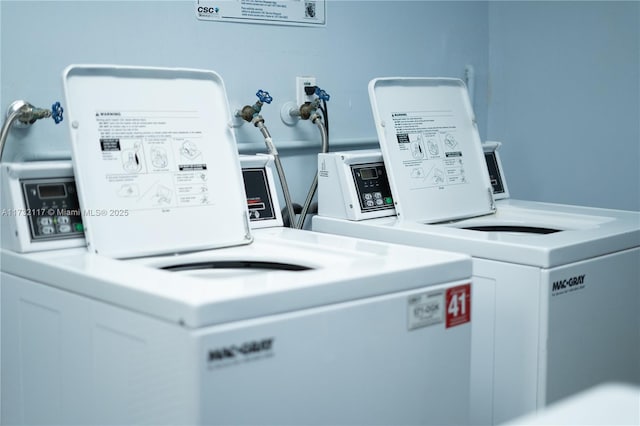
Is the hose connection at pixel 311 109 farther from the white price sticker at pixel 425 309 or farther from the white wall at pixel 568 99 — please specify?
the white price sticker at pixel 425 309

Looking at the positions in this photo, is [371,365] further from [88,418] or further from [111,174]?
[111,174]

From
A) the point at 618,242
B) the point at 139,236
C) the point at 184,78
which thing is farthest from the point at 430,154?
the point at 139,236

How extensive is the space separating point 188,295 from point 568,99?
2.14m

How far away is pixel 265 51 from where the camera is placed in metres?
2.45

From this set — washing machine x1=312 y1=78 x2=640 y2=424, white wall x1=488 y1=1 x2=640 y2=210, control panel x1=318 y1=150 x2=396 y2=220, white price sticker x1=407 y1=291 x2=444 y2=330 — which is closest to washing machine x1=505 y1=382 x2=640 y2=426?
white price sticker x1=407 y1=291 x2=444 y2=330

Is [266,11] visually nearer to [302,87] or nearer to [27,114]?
[302,87]

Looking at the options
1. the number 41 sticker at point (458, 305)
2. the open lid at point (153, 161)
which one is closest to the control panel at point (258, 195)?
the open lid at point (153, 161)

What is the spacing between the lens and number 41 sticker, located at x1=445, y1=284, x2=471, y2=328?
156 cm

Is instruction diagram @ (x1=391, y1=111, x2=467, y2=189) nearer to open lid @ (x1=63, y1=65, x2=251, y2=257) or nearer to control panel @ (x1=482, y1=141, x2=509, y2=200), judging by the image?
control panel @ (x1=482, y1=141, x2=509, y2=200)

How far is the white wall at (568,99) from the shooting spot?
9.26ft

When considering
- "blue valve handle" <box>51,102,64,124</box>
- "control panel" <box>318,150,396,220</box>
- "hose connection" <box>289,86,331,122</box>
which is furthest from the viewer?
"hose connection" <box>289,86,331,122</box>

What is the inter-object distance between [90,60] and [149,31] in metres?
0.20

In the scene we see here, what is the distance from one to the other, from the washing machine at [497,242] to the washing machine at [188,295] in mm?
252

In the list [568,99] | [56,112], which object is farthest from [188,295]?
[568,99]
